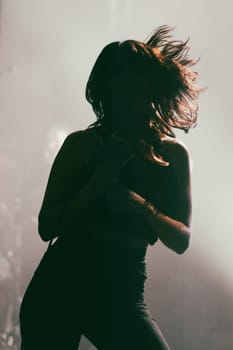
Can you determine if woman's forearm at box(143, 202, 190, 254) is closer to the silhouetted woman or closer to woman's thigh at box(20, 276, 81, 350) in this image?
the silhouetted woman

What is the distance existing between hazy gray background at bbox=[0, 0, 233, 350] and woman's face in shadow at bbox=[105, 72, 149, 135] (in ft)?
5.05

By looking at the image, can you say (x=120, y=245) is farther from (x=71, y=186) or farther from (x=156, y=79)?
(x=156, y=79)

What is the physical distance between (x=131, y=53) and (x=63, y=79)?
177 centimetres

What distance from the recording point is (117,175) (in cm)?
77

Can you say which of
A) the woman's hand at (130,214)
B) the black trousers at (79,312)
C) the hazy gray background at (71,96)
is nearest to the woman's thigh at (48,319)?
the black trousers at (79,312)

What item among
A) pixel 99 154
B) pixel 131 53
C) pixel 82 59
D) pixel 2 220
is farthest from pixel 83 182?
pixel 2 220

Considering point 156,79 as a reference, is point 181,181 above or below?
below

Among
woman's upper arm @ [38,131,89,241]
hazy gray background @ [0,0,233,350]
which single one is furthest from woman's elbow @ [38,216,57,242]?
hazy gray background @ [0,0,233,350]

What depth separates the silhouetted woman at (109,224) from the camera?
749 mm

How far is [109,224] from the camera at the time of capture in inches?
29.7

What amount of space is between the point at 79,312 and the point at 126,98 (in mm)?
297

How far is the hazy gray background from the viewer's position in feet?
7.67

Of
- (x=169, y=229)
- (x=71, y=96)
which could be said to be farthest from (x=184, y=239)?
(x=71, y=96)

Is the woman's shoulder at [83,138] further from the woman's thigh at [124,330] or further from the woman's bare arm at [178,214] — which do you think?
the woman's thigh at [124,330]
